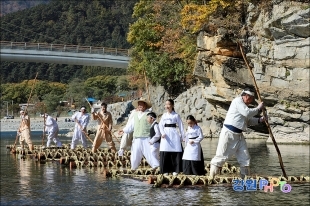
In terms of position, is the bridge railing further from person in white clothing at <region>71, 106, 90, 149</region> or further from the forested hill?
person in white clothing at <region>71, 106, 90, 149</region>

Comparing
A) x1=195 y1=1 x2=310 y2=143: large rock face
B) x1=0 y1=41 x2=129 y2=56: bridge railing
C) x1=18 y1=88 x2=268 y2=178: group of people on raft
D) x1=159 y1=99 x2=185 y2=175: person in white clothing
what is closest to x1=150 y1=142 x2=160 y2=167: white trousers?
x1=18 y1=88 x2=268 y2=178: group of people on raft

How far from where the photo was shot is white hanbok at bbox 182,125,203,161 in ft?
45.3

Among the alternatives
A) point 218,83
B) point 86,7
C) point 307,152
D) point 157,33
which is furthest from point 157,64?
point 86,7

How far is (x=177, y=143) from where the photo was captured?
14109 millimetres

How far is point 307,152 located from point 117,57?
4678cm

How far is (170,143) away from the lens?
46.2 feet

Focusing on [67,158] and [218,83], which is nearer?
[67,158]

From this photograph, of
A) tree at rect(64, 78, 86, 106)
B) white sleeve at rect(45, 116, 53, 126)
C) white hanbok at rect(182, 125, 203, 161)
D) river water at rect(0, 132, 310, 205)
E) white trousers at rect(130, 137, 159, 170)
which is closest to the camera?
river water at rect(0, 132, 310, 205)

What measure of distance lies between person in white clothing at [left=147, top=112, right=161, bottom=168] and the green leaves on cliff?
23.6 m

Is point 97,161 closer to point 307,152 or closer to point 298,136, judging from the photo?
point 307,152

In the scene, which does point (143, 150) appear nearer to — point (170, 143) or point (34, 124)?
point (170, 143)

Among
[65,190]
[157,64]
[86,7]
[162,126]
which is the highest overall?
[86,7]

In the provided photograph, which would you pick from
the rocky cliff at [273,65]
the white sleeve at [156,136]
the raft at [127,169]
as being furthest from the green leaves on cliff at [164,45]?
the white sleeve at [156,136]

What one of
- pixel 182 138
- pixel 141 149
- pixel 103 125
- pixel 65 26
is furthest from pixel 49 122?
pixel 65 26
